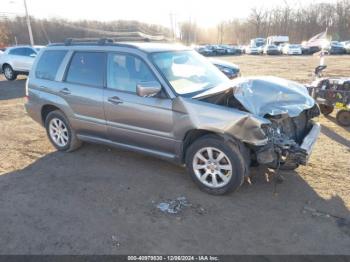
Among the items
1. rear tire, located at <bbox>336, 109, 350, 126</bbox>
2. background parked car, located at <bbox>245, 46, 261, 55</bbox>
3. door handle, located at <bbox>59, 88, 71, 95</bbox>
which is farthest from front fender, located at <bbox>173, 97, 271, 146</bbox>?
background parked car, located at <bbox>245, 46, 261, 55</bbox>

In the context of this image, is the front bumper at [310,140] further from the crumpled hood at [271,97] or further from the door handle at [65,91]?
the door handle at [65,91]

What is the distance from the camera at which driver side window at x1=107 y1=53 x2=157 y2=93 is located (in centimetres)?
443

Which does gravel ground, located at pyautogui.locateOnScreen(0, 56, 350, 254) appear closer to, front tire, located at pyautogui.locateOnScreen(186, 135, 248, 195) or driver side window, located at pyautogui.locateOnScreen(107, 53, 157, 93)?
front tire, located at pyautogui.locateOnScreen(186, 135, 248, 195)

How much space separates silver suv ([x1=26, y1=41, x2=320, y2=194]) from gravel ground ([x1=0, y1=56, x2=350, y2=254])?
0.39 m

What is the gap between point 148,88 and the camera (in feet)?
13.2

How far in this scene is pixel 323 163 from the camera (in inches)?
199

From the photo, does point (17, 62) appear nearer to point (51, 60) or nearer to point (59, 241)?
point (51, 60)

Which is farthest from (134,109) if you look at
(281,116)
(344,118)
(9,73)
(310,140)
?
(9,73)

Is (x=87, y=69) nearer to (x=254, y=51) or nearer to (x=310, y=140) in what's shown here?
(x=310, y=140)

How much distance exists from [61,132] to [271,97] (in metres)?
3.58

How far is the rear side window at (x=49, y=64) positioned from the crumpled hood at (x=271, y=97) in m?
3.03

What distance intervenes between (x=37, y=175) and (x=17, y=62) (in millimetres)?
13433

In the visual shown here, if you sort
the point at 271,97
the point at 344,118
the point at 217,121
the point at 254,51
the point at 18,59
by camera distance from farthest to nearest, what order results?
the point at 254,51 → the point at 18,59 → the point at 344,118 → the point at 271,97 → the point at 217,121

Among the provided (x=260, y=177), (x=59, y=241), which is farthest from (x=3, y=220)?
(x=260, y=177)
